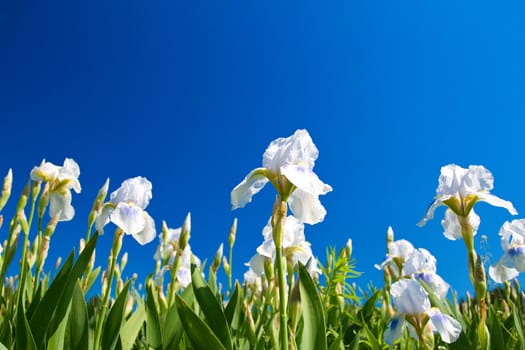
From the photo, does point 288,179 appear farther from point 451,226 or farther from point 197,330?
point 451,226

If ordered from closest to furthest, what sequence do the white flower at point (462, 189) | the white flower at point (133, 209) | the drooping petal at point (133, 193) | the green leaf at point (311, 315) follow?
the green leaf at point (311, 315) → the white flower at point (462, 189) → the white flower at point (133, 209) → the drooping petal at point (133, 193)

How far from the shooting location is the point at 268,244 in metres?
3.38

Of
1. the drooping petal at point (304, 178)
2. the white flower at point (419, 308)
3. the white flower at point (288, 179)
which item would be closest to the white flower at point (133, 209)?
the white flower at point (288, 179)

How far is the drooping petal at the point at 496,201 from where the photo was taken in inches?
105

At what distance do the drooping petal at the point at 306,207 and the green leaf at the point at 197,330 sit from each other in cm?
69

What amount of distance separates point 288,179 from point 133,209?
141cm

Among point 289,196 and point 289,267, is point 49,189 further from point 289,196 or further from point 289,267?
point 289,196

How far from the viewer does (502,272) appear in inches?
148

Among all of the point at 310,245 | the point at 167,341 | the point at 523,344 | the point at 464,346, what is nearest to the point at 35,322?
the point at 167,341

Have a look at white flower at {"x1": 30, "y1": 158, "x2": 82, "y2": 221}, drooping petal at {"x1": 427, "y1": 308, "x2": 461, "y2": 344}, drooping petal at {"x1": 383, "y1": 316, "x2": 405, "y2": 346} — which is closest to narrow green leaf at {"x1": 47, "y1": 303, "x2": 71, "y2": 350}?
white flower at {"x1": 30, "y1": 158, "x2": 82, "y2": 221}

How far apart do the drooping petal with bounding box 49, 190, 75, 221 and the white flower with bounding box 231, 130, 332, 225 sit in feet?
6.92

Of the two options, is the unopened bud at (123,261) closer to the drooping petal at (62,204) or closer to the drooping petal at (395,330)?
the drooping petal at (62,204)

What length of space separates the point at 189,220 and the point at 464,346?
2191 mm

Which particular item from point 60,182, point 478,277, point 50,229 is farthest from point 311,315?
point 60,182
